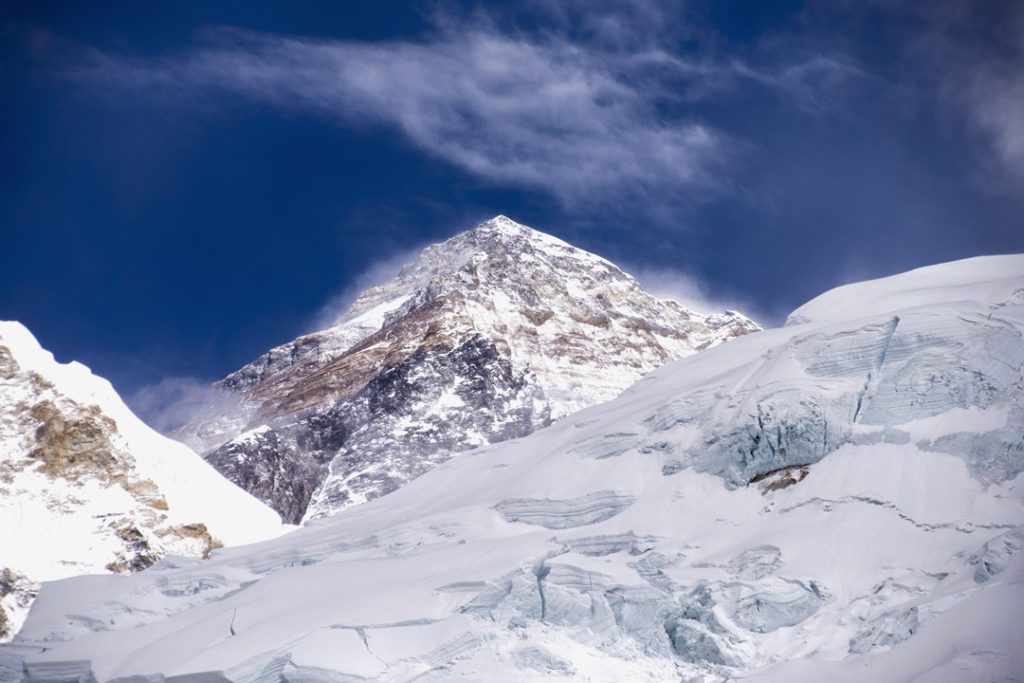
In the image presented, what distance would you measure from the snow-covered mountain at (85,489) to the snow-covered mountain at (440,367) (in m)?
21.5

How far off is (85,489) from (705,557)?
36.7 m

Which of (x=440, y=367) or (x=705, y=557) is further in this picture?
(x=440, y=367)

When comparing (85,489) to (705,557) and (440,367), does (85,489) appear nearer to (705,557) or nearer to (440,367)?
(705,557)

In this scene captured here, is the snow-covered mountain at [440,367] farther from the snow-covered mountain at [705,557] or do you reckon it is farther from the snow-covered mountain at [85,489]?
the snow-covered mountain at [705,557]

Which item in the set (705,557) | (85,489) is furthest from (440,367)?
(705,557)

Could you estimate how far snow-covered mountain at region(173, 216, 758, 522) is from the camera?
93000 millimetres

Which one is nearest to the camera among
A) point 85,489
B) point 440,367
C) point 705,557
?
point 705,557

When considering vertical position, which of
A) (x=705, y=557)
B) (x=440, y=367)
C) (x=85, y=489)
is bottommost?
(x=705, y=557)

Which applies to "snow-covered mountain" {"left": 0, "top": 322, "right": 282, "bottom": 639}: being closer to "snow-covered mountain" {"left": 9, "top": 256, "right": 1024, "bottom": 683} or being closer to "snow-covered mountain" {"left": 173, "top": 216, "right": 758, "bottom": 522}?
"snow-covered mountain" {"left": 9, "top": 256, "right": 1024, "bottom": 683}

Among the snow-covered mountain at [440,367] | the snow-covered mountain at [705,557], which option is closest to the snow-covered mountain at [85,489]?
the snow-covered mountain at [705,557]

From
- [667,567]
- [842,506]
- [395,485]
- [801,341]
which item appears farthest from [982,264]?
[395,485]

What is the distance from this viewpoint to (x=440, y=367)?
105250 millimetres

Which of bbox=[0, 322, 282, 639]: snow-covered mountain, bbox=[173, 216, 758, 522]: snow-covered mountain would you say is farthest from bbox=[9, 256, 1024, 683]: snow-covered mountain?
bbox=[173, 216, 758, 522]: snow-covered mountain

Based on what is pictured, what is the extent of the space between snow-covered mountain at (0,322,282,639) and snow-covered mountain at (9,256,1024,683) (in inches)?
571
